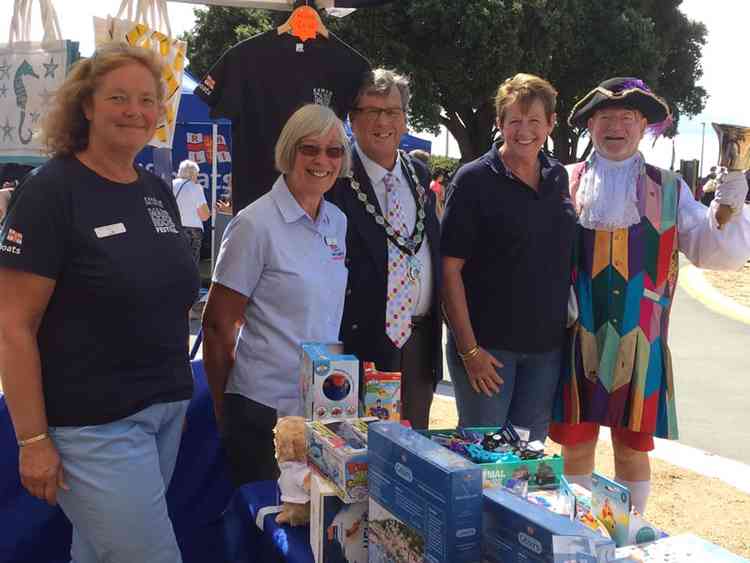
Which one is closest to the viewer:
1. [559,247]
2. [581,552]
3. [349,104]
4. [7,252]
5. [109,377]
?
[581,552]

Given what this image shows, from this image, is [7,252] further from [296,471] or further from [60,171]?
[296,471]

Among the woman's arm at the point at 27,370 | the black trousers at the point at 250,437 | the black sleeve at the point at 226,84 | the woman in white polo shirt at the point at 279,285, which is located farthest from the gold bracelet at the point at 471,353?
the woman's arm at the point at 27,370

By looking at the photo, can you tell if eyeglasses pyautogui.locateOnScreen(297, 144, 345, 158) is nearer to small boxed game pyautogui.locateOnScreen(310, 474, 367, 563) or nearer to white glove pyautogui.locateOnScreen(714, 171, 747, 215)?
small boxed game pyautogui.locateOnScreen(310, 474, 367, 563)

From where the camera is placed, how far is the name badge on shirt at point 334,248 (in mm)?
2211

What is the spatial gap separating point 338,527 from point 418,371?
117 cm

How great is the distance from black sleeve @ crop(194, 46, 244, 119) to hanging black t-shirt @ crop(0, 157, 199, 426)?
1.09 meters

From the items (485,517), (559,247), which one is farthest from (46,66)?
(485,517)

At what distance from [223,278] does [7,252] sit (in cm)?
69

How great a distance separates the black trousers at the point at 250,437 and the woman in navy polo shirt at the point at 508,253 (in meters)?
0.78

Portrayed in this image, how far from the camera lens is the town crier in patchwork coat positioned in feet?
8.56

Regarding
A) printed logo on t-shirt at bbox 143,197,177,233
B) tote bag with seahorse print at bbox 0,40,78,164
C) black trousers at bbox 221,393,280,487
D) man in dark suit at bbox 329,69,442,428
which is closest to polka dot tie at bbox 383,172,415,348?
man in dark suit at bbox 329,69,442,428

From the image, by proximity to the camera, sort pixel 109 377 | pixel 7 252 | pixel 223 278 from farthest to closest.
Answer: pixel 223 278 < pixel 109 377 < pixel 7 252

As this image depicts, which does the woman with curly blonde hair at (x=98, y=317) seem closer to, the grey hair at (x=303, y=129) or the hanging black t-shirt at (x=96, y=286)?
the hanging black t-shirt at (x=96, y=286)

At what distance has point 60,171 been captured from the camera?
63.2 inches
